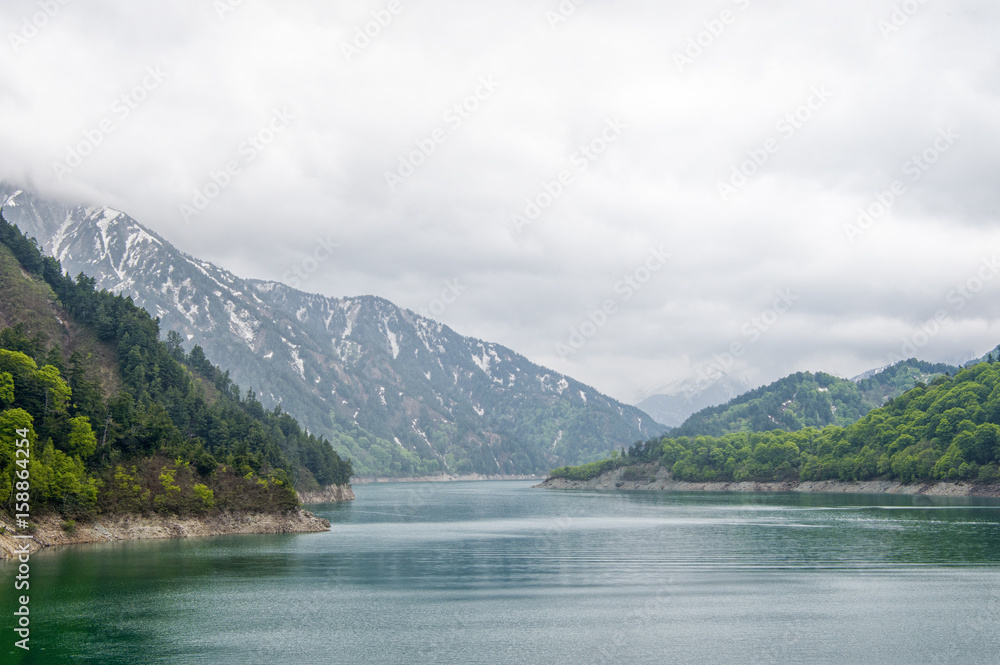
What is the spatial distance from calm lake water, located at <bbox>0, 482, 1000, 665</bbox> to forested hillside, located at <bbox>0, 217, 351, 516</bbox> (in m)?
7.85

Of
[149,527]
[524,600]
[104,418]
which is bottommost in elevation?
[524,600]

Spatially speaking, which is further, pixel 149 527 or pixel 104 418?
pixel 104 418

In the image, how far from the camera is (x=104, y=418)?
101 meters

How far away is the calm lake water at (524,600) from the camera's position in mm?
45344

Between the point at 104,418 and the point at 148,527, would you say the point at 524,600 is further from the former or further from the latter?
the point at 104,418

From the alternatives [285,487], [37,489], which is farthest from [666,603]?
[285,487]

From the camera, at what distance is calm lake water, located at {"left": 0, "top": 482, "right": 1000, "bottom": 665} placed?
45344 millimetres

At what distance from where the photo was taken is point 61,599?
2197 inches

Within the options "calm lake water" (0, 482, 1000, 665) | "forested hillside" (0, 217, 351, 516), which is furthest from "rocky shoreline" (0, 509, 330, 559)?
"calm lake water" (0, 482, 1000, 665)

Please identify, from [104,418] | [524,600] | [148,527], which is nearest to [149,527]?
[148,527]

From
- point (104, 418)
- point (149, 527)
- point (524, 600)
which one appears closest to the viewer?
point (524, 600)

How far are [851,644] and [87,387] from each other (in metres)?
91.7

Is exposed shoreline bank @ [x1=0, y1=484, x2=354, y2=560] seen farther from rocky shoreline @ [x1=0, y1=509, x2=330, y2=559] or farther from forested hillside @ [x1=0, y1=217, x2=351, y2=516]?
forested hillside @ [x1=0, y1=217, x2=351, y2=516]

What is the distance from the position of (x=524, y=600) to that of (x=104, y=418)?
218 ft
